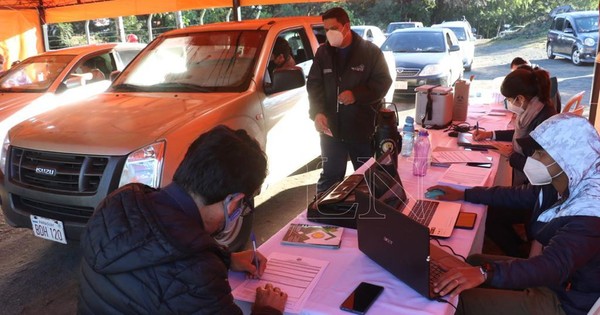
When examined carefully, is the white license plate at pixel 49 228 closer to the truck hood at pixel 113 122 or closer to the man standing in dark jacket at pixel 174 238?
the truck hood at pixel 113 122

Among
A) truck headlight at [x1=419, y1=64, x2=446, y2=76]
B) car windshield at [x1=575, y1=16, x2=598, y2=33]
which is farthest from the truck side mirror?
car windshield at [x1=575, y1=16, x2=598, y2=33]

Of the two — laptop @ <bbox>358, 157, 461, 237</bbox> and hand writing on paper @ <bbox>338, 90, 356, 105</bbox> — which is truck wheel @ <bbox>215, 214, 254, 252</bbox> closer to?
hand writing on paper @ <bbox>338, 90, 356, 105</bbox>

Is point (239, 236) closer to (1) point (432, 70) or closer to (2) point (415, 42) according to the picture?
(1) point (432, 70)

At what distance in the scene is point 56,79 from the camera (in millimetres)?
6613

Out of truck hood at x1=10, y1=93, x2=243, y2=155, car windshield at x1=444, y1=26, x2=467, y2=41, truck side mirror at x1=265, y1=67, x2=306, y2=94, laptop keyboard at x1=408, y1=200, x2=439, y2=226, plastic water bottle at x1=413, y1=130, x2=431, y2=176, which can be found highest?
car windshield at x1=444, y1=26, x2=467, y2=41

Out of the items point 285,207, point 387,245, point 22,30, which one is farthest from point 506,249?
point 22,30

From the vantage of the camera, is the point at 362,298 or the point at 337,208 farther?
the point at 337,208

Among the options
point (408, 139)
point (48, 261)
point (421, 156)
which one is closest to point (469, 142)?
point (408, 139)

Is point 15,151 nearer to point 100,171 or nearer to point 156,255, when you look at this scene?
point 100,171

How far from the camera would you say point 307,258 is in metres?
1.95

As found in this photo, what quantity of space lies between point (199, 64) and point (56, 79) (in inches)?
137

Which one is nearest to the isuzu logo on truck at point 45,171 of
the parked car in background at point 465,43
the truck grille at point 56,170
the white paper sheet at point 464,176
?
the truck grille at point 56,170

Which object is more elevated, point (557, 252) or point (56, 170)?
point (557, 252)

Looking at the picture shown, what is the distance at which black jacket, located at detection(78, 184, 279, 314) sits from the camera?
1.28 m
